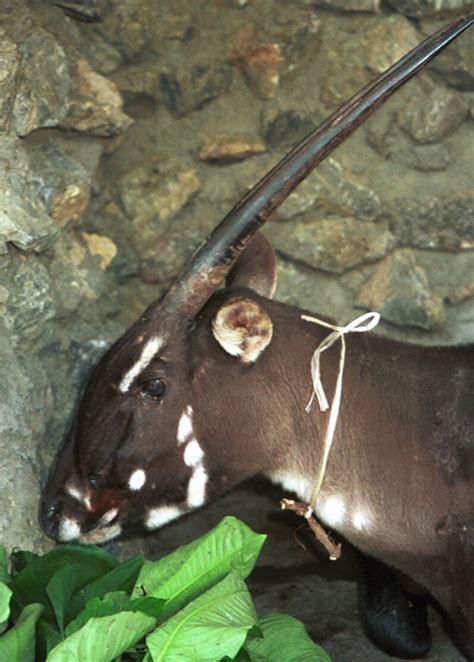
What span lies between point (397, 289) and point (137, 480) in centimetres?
188

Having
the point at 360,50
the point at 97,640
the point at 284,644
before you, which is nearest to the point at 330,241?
the point at 360,50

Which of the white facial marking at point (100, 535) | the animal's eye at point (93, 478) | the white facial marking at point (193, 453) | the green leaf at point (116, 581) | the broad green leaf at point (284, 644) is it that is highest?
the animal's eye at point (93, 478)

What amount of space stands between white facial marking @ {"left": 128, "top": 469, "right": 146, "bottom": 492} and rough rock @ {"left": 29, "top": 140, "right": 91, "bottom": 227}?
114cm

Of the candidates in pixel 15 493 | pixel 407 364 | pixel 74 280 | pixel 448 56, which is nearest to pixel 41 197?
pixel 74 280

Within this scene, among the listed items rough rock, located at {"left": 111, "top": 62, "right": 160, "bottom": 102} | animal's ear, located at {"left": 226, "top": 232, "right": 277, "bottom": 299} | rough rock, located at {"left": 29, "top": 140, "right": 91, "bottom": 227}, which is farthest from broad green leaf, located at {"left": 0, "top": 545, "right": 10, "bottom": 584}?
rough rock, located at {"left": 111, "top": 62, "right": 160, "bottom": 102}

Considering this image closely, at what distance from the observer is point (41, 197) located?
13.9 feet

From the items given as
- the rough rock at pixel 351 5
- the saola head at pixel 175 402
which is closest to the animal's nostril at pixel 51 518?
the saola head at pixel 175 402

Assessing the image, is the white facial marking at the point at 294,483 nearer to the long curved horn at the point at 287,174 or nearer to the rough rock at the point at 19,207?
the long curved horn at the point at 287,174

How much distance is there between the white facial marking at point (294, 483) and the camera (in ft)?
11.6

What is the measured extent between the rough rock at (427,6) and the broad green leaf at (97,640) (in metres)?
2.75

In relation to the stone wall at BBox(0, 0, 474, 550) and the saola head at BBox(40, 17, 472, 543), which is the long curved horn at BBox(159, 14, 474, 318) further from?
the stone wall at BBox(0, 0, 474, 550)

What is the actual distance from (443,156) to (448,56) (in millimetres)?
370

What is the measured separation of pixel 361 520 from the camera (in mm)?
3506

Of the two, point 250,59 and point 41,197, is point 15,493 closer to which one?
point 41,197
